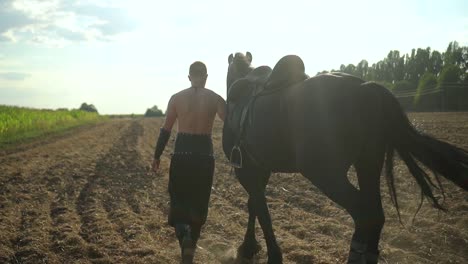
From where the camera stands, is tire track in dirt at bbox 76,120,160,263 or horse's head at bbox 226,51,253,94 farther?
horse's head at bbox 226,51,253,94

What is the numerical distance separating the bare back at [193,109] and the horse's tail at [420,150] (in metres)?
1.81

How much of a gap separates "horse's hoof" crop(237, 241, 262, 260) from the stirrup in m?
0.99

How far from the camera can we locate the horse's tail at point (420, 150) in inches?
146

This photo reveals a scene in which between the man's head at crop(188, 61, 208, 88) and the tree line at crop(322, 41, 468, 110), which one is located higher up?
the tree line at crop(322, 41, 468, 110)

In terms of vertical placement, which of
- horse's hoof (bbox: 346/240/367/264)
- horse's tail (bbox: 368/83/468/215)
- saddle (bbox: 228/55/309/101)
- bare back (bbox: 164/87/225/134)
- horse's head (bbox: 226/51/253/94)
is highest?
horse's head (bbox: 226/51/253/94)

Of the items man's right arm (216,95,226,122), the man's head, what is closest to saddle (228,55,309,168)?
man's right arm (216,95,226,122)

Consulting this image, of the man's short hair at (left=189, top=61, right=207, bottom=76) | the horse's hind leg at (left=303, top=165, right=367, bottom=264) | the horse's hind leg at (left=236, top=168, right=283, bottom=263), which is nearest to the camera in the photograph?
the horse's hind leg at (left=303, top=165, right=367, bottom=264)

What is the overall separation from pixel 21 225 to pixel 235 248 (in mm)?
3159

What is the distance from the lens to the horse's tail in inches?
146

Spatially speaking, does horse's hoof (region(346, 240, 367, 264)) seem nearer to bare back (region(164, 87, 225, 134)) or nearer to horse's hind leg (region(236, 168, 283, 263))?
horse's hind leg (region(236, 168, 283, 263))

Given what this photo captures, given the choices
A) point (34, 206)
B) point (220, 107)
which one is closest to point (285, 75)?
point (220, 107)

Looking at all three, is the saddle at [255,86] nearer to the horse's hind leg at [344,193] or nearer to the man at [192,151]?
the man at [192,151]

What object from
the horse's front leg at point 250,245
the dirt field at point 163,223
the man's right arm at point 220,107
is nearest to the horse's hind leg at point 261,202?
the horse's front leg at point 250,245

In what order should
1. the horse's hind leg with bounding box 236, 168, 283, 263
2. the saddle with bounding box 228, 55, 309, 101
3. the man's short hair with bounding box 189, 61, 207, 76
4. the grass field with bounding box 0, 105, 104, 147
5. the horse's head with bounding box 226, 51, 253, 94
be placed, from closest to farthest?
the saddle with bounding box 228, 55, 309, 101 → the horse's hind leg with bounding box 236, 168, 283, 263 → the man's short hair with bounding box 189, 61, 207, 76 → the horse's head with bounding box 226, 51, 253, 94 → the grass field with bounding box 0, 105, 104, 147
